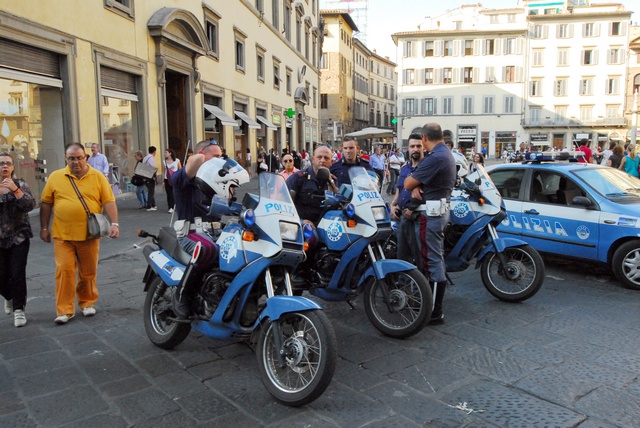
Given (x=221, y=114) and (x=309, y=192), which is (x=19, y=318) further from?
(x=221, y=114)

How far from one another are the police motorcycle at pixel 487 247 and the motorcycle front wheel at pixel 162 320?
8.42ft

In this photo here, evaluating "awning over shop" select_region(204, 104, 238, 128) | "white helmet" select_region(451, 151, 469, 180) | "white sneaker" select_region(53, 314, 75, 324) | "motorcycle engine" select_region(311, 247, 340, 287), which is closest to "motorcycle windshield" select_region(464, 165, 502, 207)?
A: "white helmet" select_region(451, 151, 469, 180)

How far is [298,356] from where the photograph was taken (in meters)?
3.34

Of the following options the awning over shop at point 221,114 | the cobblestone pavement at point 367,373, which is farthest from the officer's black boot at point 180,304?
the awning over shop at point 221,114

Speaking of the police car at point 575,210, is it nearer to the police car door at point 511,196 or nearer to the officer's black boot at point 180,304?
the police car door at point 511,196

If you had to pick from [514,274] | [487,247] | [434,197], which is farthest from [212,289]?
[514,274]

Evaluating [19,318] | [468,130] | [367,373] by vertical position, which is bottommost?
[367,373]

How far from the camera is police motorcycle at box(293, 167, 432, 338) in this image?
4547mm

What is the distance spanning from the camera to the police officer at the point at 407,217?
16.8ft

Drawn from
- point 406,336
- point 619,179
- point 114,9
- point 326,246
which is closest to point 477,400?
point 406,336

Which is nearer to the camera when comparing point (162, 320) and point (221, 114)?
point (162, 320)

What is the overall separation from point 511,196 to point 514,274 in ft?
7.24

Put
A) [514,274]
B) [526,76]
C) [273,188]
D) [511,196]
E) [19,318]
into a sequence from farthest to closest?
1. [526,76]
2. [511,196]
3. [514,274]
4. [19,318]
5. [273,188]

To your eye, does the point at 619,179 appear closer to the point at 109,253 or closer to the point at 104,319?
the point at 104,319
